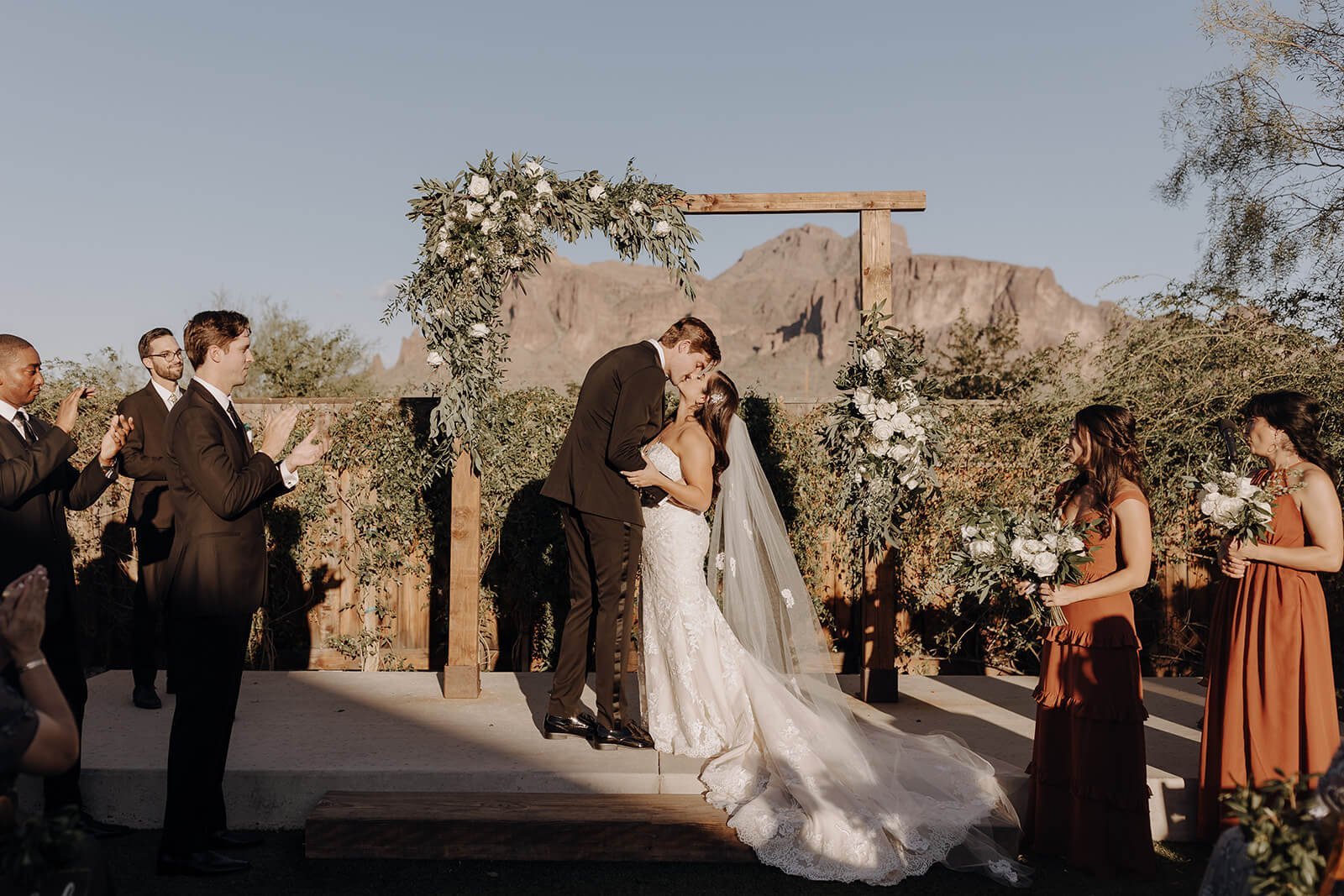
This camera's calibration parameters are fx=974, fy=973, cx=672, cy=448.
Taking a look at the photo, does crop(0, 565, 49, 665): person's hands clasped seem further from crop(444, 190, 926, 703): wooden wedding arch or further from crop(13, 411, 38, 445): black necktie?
crop(444, 190, 926, 703): wooden wedding arch

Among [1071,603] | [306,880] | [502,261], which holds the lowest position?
[306,880]

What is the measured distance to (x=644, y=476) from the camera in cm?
464

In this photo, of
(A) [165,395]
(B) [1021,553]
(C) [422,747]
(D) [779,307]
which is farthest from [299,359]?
(D) [779,307]

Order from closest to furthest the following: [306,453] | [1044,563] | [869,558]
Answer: [306,453]
[1044,563]
[869,558]

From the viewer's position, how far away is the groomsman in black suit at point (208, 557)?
352cm

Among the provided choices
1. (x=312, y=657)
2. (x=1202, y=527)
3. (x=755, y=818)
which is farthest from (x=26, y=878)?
(x=1202, y=527)

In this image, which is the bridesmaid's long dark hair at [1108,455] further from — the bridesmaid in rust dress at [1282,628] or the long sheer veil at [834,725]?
the long sheer veil at [834,725]

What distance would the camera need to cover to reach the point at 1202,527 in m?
7.01

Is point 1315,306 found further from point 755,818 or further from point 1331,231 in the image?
point 755,818

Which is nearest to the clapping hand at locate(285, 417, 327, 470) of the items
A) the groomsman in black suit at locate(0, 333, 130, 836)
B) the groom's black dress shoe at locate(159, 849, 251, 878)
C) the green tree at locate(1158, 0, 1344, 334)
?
the groomsman in black suit at locate(0, 333, 130, 836)

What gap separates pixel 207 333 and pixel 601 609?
2196 millimetres

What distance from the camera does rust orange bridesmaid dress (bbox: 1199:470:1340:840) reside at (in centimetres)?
379

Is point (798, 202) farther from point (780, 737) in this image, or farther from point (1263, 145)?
point (1263, 145)

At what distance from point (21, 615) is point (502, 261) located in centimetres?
355
